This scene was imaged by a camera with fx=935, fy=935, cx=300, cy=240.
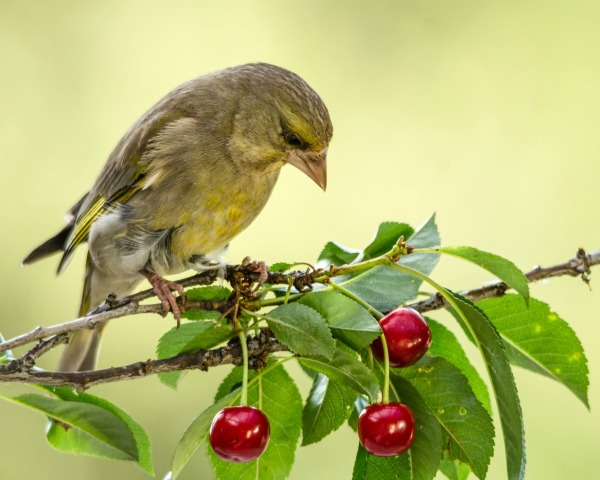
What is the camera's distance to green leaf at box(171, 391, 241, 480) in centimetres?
175

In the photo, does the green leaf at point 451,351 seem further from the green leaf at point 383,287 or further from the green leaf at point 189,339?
the green leaf at point 189,339

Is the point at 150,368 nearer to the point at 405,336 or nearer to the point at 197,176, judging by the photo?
the point at 405,336

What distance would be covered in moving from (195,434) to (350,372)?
33 centimetres

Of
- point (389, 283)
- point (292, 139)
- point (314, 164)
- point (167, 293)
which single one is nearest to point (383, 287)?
point (389, 283)

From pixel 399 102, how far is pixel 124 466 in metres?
2.95

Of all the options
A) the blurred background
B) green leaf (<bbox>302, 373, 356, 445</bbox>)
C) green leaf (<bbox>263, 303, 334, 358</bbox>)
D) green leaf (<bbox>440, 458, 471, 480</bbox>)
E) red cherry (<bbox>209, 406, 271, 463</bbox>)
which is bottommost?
red cherry (<bbox>209, 406, 271, 463</bbox>)

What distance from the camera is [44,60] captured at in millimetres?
6684

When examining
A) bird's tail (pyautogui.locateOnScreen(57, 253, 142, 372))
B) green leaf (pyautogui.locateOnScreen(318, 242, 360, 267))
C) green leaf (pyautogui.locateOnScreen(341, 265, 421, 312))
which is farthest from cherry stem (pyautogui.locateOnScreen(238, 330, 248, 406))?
bird's tail (pyautogui.locateOnScreen(57, 253, 142, 372))

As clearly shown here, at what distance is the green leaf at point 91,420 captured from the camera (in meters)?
1.97

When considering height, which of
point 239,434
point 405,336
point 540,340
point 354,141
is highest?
point 354,141

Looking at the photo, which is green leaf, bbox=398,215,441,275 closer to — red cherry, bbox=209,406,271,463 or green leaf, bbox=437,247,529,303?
green leaf, bbox=437,247,529,303

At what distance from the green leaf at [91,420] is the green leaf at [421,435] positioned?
1.92 ft

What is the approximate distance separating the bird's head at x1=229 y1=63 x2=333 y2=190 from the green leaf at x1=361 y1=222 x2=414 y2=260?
2.23 feet

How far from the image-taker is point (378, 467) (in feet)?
6.03
